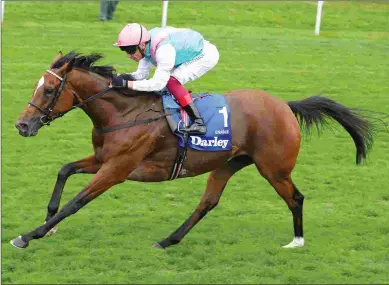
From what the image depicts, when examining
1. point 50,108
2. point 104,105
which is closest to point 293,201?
point 104,105

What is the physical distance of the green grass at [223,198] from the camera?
6.83 meters

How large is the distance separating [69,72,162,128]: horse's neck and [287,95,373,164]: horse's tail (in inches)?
56.1

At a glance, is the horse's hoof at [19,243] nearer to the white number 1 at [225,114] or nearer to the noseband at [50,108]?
the noseband at [50,108]

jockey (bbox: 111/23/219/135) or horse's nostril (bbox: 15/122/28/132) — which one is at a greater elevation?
jockey (bbox: 111/23/219/135)

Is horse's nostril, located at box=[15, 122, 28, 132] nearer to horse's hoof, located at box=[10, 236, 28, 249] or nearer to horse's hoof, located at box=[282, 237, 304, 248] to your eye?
horse's hoof, located at box=[10, 236, 28, 249]

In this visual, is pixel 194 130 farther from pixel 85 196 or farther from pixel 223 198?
pixel 223 198

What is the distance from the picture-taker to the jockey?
22.9 feet

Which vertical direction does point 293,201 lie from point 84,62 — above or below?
below

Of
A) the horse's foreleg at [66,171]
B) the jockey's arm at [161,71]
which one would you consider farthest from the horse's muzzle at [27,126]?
the jockey's arm at [161,71]

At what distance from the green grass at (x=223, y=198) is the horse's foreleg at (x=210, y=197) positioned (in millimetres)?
108

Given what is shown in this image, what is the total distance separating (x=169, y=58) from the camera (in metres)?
6.96

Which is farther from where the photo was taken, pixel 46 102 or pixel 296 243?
pixel 296 243

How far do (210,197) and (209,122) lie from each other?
2.20 ft

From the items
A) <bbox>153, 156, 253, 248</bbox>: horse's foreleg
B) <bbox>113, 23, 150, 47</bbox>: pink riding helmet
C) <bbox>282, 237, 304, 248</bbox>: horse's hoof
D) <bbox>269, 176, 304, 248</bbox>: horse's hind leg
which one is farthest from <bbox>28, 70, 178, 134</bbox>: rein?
<bbox>282, 237, 304, 248</bbox>: horse's hoof
